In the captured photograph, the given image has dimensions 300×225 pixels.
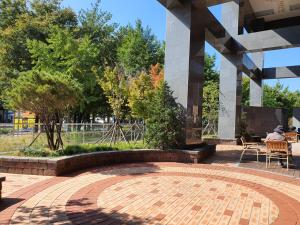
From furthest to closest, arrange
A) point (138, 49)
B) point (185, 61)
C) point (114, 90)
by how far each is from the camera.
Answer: point (138, 49), point (114, 90), point (185, 61)

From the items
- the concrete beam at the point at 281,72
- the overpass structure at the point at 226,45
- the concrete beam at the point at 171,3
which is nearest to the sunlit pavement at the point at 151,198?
the overpass structure at the point at 226,45

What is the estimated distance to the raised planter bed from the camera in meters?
7.26

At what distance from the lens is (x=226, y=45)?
617 inches

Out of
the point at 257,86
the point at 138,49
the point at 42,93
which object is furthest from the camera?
the point at 138,49

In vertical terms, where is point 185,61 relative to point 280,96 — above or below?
below

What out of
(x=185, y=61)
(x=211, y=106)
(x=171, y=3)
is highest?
(x=171, y=3)

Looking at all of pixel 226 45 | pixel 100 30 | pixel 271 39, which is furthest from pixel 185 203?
pixel 100 30

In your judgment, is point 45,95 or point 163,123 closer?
point 45,95

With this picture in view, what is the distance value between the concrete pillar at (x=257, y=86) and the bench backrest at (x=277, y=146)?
14.6m

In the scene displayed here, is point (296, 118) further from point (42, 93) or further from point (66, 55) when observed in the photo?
point (42, 93)

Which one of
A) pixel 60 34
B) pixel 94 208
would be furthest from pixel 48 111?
pixel 60 34

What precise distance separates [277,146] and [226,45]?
8020 millimetres

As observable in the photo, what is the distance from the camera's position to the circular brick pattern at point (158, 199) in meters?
4.40

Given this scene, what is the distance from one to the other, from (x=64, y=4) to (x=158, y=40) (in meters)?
11.1
